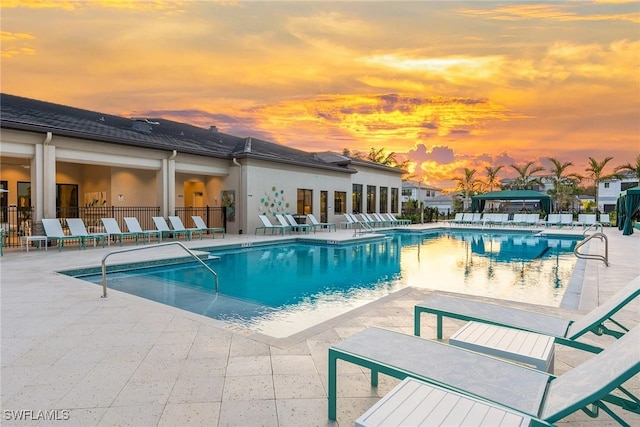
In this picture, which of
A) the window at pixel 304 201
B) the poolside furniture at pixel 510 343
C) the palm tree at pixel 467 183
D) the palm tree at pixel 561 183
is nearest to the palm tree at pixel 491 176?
the palm tree at pixel 467 183

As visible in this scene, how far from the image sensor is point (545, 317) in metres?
3.21

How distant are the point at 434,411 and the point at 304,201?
719 inches

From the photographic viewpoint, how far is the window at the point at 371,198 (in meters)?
25.3

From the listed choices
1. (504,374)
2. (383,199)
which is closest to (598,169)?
(383,199)

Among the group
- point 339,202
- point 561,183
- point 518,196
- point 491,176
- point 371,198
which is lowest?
point 339,202

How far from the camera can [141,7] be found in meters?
11.4

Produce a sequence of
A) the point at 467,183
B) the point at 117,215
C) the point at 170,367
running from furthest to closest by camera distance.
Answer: the point at 467,183
the point at 117,215
the point at 170,367

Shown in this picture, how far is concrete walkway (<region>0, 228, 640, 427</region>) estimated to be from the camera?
2336mm

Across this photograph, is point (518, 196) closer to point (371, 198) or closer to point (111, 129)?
point (371, 198)

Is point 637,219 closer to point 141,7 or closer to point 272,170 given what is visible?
point 272,170

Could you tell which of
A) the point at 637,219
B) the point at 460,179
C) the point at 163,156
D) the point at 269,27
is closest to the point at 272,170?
the point at 163,156

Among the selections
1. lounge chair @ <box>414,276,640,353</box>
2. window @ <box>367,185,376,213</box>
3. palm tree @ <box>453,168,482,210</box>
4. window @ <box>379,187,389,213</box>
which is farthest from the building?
palm tree @ <box>453,168,482,210</box>

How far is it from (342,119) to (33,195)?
52.3 feet

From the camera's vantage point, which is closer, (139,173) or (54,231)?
(54,231)
